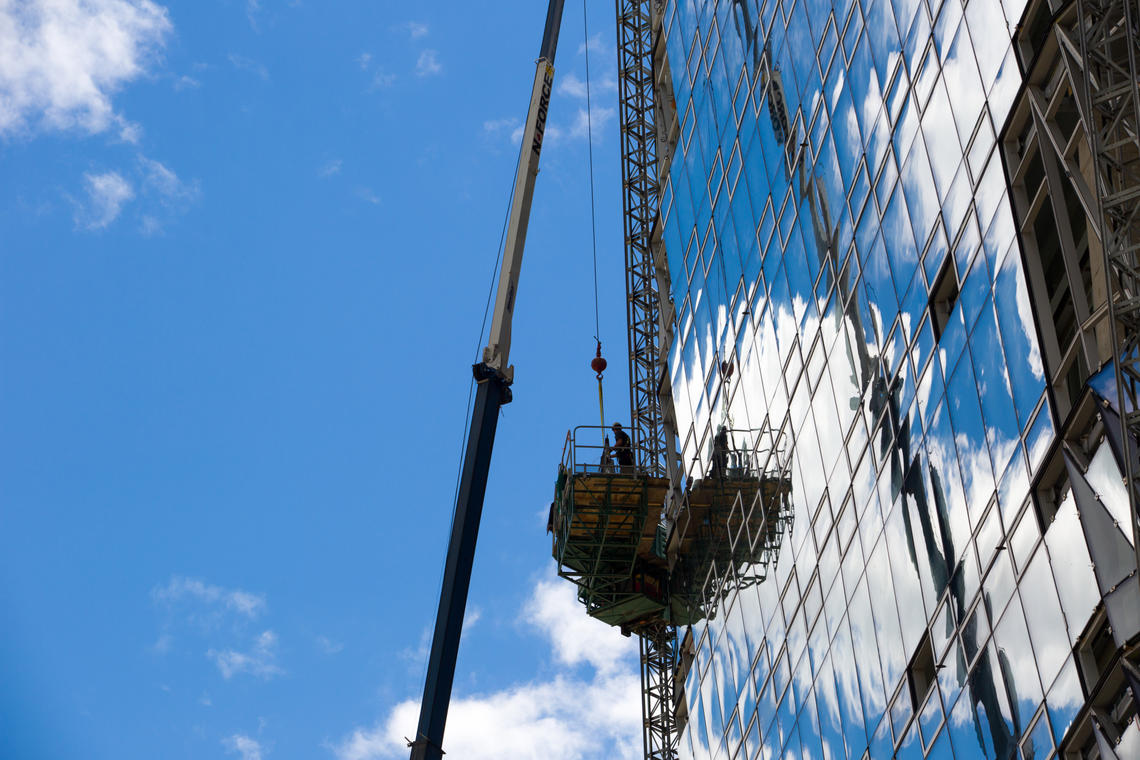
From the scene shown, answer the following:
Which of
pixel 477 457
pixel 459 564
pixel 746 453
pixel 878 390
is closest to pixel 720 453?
pixel 746 453

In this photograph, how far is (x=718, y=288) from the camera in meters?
52.7

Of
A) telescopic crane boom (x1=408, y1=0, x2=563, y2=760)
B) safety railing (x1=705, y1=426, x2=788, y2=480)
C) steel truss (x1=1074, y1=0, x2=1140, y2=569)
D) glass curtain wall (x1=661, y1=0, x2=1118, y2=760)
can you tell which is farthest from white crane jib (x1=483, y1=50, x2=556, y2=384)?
steel truss (x1=1074, y1=0, x2=1140, y2=569)

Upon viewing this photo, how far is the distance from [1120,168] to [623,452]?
A: 33788 millimetres

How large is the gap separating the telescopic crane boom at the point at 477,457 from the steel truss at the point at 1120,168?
18.5m

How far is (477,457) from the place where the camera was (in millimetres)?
40969

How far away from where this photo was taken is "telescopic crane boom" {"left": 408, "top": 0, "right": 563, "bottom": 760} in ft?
121

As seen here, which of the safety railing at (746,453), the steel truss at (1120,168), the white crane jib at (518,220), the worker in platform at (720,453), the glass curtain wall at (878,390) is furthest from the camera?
the worker in platform at (720,453)

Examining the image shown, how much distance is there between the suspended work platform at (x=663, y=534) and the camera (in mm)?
46969

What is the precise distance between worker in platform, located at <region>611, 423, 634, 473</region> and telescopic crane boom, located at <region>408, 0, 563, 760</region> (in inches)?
362

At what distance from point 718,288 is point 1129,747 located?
30.5m

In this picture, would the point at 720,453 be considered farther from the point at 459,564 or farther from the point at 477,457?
the point at 459,564

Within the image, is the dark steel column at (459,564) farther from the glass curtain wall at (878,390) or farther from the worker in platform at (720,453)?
the worker in platform at (720,453)

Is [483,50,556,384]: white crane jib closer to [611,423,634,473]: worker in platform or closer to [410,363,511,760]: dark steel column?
[410,363,511,760]: dark steel column

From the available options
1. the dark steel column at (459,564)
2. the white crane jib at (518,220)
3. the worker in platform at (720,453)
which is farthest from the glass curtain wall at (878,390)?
the dark steel column at (459,564)
